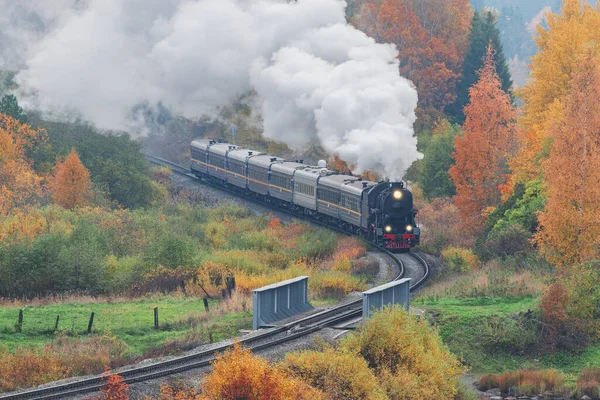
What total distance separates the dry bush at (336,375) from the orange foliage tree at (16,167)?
3386 centimetres

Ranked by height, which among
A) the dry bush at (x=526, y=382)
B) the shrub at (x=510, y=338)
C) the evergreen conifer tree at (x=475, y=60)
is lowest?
the dry bush at (x=526, y=382)

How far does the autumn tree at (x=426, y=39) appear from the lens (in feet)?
262

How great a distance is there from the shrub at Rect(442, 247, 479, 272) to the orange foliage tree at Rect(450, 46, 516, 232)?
18.2ft

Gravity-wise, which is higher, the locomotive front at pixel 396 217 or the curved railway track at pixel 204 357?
the locomotive front at pixel 396 217

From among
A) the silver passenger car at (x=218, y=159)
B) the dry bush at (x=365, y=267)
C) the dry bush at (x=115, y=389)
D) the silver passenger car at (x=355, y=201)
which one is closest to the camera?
the dry bush at (x=115, y=389)

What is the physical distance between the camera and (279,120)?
60250 mm

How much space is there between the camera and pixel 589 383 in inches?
1095

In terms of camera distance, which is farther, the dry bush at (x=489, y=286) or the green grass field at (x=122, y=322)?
the dry bush at (x=489, y=286)

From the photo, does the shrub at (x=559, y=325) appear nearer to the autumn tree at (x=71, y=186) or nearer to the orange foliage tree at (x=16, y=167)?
the orange foliage tree at (x=16, y=167)

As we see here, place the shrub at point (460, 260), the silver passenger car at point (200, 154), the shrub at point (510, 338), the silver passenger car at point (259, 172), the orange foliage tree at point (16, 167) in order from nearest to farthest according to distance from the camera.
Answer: the shrub at point (510, 338) → the shrub at point (460, 260) → the orange foliage tree at point (16, 167) → the silver passenger car at point (259, 172) → the silver passenger car at point (200, 154)

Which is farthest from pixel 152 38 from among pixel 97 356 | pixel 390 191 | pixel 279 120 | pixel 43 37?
pixel 97 356

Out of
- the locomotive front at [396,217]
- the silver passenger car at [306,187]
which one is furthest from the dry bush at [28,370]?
the silver passenger car at [306,187]

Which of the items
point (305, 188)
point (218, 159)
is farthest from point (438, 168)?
point (218, 159)

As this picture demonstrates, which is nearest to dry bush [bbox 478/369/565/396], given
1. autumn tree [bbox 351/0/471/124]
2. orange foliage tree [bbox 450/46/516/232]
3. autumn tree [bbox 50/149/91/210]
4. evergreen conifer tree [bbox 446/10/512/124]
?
orange foliage tree [bbox 450/46/516/232]
